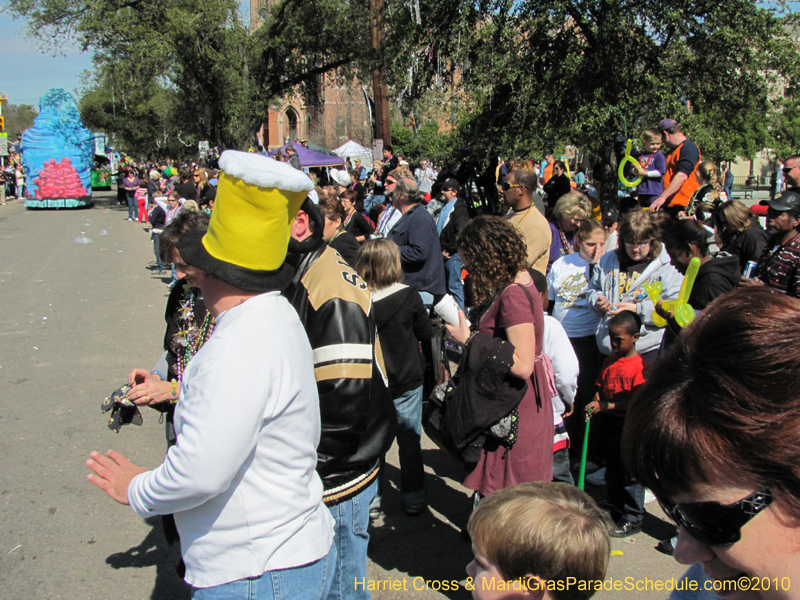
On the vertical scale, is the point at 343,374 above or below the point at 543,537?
above

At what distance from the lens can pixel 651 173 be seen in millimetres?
6844

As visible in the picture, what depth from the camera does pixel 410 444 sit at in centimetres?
389

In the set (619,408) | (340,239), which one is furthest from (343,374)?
(340,239)

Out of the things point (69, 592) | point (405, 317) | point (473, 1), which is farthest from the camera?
point (473, 1)

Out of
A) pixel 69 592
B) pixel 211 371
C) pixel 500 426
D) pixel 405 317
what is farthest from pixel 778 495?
pixel 69 592

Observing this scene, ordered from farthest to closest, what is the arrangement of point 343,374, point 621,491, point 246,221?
point 621,491, point 343,374, point 246,221

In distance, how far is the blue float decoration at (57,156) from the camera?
25703 millimetres

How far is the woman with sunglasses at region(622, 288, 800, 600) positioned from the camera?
0.85 m

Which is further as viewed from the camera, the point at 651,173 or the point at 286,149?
the point at 286,149

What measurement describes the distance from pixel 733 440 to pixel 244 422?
105cm

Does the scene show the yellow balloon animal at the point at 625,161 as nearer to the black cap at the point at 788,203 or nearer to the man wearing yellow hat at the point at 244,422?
the black cap at the point at 788,203

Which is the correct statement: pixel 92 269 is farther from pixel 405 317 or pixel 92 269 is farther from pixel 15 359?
pixel 405 317

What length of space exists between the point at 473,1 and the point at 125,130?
162ft

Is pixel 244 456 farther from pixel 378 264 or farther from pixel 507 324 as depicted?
pixel 378 264
